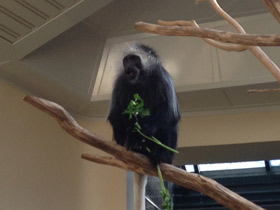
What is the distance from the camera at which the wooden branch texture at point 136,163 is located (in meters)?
1.36

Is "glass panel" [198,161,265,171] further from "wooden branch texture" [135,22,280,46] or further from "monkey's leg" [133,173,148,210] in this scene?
"wooden branch texture" [135,22,280,46]

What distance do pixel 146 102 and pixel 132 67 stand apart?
193mm

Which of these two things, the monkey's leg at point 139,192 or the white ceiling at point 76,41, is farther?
the white ceiling at point 76,41

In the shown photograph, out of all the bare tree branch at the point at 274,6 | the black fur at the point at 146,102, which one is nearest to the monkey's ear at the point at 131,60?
the black fur at the point at 146,102

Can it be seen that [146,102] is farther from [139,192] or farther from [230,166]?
[230,166]

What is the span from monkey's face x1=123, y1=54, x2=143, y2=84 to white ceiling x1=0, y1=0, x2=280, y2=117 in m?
0.70

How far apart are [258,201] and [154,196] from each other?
1.63m

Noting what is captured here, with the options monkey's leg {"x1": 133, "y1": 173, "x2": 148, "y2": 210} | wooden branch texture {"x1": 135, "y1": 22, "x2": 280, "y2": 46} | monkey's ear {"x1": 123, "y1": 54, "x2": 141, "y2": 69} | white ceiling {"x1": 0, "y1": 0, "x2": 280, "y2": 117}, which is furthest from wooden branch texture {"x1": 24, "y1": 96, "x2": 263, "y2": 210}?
white ceiling {"x1": 0, "y1": 0, "x2": 280, "y2": 117}

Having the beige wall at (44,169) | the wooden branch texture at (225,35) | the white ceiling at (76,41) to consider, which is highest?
the white ceiling at (76,41)

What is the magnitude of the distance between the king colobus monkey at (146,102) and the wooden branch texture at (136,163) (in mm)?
130

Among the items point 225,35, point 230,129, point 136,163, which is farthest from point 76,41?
point 225,35

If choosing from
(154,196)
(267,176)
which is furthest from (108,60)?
(267,176)

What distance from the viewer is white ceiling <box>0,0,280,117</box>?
271 cm

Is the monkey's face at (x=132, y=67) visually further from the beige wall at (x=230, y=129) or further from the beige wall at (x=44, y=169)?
the beige wall at (x=230, y=129)
